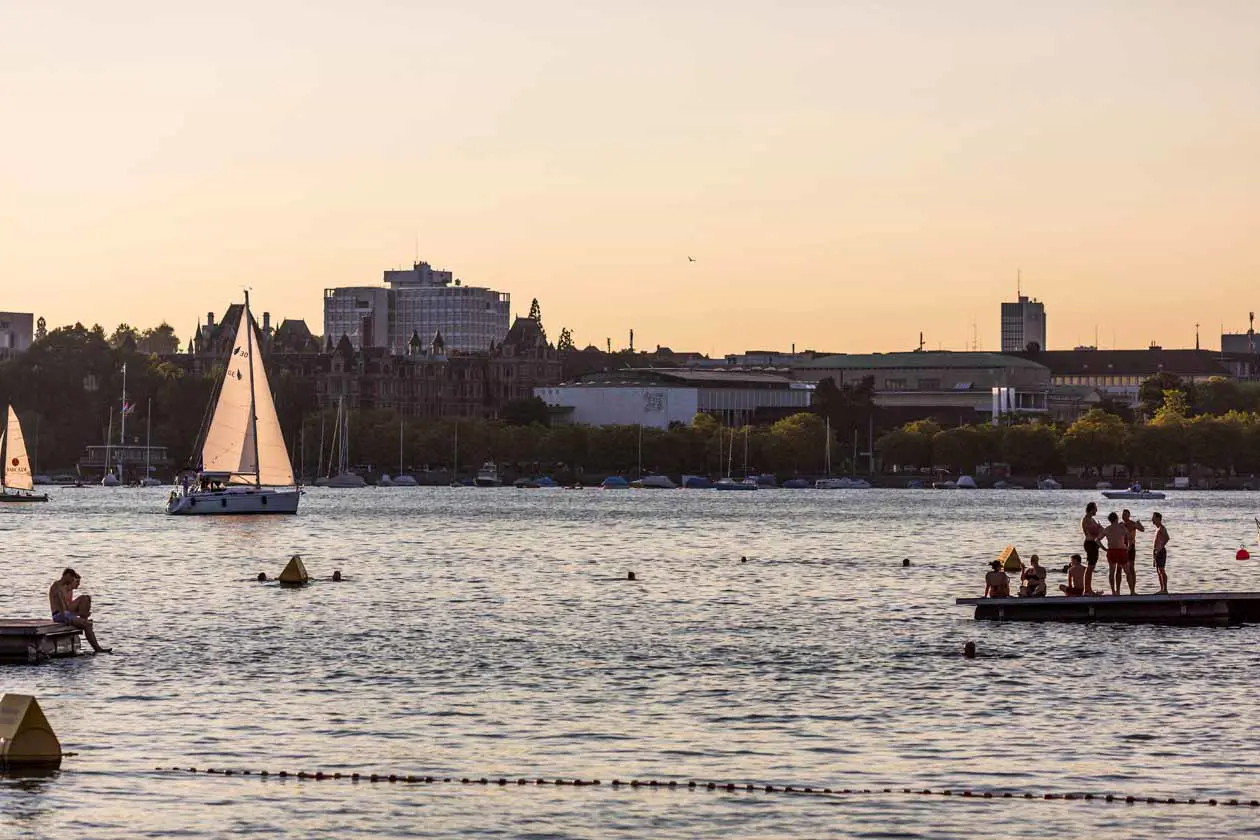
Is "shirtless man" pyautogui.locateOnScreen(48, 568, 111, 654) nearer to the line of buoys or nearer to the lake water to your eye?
the lake water

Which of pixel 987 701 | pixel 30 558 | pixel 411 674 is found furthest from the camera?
pixel 30 558

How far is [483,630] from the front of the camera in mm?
70125

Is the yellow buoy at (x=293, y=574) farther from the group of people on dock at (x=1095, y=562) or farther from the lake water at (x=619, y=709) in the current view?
the group of people on dock at (x=1095, y=562)

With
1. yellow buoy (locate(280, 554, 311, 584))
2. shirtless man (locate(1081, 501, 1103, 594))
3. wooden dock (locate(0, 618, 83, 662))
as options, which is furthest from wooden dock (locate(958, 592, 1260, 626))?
yellow buoy (locate(280, 554, 311, 584))

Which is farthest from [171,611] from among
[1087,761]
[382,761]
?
[1087,761]

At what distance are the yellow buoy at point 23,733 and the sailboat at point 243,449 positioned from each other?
10581 centimetres

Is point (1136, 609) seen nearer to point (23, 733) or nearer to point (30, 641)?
point (30, 641)

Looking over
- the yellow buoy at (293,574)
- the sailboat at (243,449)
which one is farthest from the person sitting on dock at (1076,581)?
the sailboat at (243,449)

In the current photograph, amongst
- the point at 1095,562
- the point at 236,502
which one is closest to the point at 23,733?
the point at 1095,562

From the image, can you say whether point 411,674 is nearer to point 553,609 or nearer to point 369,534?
point 553,609

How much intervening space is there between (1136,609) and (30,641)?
99.5ft

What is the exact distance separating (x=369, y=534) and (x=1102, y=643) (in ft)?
306

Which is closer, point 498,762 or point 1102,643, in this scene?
point 498,762

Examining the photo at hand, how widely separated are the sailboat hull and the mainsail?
6.80 feet
